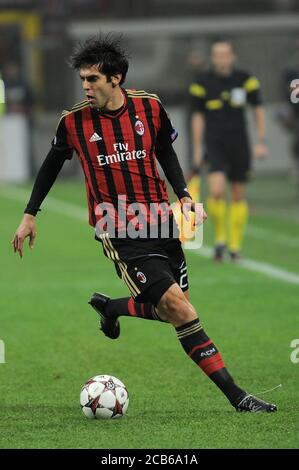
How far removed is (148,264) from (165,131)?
2.68 ft

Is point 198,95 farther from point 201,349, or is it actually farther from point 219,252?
point 201,349

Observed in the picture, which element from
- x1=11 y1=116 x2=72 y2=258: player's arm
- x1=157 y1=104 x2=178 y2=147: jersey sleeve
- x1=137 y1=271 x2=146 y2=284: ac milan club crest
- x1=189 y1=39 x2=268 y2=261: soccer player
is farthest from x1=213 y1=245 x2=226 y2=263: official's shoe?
x1=137 y1=271 x2=146 y2=284: ac milan club crest

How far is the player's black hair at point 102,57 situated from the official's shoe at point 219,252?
6861 millimetres

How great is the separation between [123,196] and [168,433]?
1468 millimetres

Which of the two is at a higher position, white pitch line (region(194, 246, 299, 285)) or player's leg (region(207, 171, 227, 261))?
player's leg (region(207, 171, 227, 261))

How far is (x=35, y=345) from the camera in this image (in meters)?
9.52

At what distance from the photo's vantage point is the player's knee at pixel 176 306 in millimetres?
7098

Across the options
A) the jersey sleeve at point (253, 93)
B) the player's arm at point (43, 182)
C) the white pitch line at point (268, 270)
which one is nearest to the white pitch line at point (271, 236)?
the white pitch line at point (268, 270)

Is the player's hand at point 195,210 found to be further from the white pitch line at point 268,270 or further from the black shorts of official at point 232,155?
the black shorts of official at point 232,155

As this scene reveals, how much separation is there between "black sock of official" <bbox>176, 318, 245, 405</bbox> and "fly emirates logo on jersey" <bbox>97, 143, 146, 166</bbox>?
0.99m

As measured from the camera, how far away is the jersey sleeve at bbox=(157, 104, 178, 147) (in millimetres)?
7504

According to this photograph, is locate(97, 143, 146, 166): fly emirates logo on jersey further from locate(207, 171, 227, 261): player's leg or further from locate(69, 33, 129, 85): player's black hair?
locate(207, 171, 227, 261): player's leg

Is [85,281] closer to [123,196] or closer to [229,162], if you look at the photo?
[229,162]
